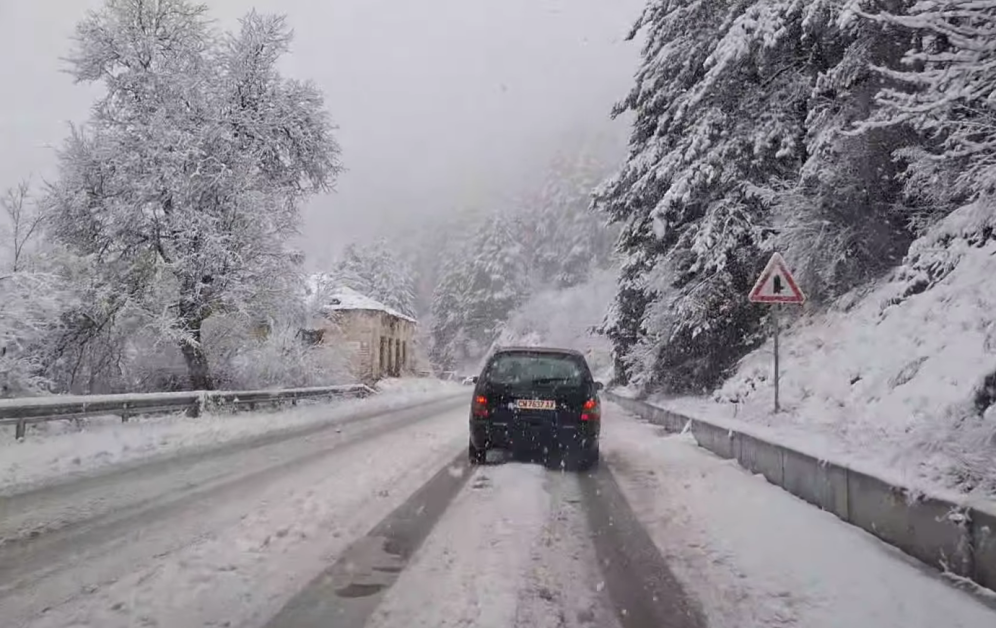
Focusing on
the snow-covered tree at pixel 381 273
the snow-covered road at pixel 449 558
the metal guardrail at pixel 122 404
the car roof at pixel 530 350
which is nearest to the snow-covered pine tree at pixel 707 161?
the car roof at pixel 530 350

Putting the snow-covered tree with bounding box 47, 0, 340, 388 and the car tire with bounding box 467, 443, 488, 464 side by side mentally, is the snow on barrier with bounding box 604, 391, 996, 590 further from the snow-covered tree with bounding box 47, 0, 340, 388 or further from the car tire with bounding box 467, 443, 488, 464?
the snow-covered tree with bounding box 47, 0, 340, 388

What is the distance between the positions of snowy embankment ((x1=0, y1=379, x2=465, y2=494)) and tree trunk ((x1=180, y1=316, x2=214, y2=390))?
1472mm

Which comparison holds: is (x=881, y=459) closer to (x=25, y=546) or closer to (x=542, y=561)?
(x=542, y=561)

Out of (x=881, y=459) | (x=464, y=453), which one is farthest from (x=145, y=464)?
(x=881, y=459)

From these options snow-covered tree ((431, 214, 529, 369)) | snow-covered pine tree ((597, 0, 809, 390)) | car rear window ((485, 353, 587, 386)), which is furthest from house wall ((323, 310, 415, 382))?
car rear window ((485, 353, 587, 386))

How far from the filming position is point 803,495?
6543 millimetres

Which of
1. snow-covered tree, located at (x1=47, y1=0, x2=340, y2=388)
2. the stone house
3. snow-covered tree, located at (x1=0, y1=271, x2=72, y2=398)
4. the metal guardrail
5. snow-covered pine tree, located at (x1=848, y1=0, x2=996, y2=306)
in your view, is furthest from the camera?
the stone house

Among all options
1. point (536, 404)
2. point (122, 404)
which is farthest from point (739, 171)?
point (122, 404)

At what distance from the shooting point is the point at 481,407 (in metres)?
8.55

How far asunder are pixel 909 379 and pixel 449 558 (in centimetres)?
582

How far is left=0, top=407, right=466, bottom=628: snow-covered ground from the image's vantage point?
347 cm

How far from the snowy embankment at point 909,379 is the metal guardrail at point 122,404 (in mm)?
10652

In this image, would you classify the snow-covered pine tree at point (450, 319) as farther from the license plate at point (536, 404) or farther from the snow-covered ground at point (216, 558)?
the snow-covered ground at point (216, 558)

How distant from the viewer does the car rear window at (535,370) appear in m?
8.61
